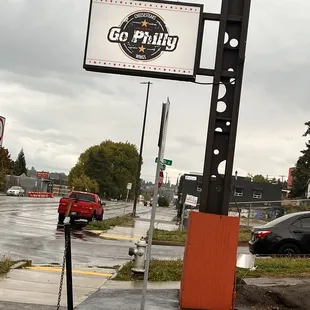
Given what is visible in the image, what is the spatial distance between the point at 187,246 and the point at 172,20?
3.36 meters

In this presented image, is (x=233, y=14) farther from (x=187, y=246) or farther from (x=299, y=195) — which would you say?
(x=299, y=195)

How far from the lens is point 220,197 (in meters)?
8.22

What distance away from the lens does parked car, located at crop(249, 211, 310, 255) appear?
1534 centimetres

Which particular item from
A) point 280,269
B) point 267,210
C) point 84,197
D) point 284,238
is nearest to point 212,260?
point 280,269

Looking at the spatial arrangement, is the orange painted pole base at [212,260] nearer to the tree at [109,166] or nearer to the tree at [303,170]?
the tree at [303,170]

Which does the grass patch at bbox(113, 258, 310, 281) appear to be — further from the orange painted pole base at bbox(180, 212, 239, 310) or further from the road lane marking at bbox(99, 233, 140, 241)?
the road lane marking at bbox(99, 233, 140, 241)

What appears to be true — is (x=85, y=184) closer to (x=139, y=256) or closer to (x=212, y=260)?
(x=139, y=256)

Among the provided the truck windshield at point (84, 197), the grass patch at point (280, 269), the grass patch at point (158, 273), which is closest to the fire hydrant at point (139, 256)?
the grass patch at point (158, 273)

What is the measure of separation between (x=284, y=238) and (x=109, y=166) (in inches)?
4268

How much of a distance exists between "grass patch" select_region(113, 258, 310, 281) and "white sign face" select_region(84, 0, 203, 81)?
4.17 metres

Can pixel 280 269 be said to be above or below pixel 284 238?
below

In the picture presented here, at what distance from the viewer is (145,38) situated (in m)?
8.52

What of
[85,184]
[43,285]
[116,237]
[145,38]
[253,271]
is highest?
[145,38]

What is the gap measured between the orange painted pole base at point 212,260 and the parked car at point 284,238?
7730mm
